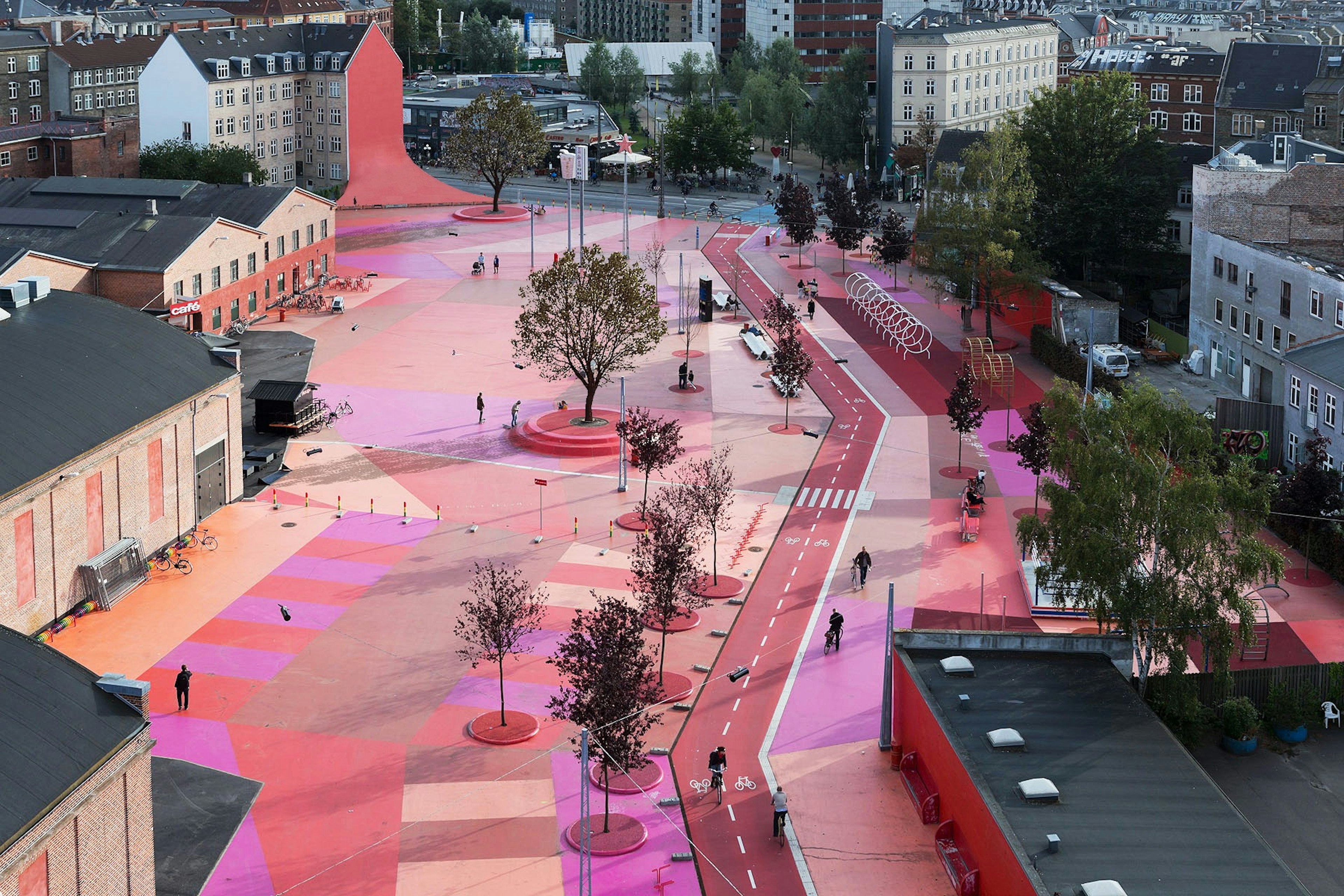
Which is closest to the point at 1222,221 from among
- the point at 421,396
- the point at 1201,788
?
the point at 421,396

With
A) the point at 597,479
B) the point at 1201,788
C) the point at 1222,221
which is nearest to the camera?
the point at 1201,788

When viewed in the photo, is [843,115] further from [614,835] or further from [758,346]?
[614,835]

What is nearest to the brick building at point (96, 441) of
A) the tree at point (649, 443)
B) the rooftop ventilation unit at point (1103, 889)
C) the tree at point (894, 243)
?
the tree at point (649, 443)

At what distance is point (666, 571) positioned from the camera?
4581cm

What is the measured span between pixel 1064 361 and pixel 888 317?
14.5 m

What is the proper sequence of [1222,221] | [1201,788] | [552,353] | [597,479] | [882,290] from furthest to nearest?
[882,290] → [1222,221] → [552,353] → [597,479] → [1201,788]

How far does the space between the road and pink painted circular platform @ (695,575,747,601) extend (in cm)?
62

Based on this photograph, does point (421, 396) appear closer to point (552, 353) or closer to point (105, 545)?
point (552, 353)

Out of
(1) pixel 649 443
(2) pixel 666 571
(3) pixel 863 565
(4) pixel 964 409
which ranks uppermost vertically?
(4) pixel 964 409

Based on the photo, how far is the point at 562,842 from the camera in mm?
38156

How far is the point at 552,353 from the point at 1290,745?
132 feet

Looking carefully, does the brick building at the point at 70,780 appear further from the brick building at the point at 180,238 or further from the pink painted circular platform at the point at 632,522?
the brick building at the point at 180,238

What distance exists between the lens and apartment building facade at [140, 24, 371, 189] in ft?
411

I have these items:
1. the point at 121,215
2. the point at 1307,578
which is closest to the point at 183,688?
the point at 1307,578
